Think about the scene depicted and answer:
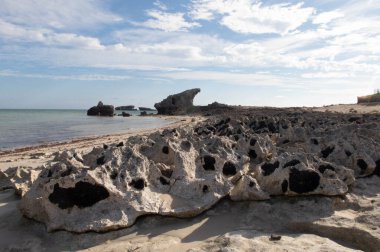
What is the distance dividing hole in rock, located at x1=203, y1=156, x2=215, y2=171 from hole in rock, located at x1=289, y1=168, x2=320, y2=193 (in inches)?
40.2

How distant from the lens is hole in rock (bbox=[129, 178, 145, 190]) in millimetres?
4457

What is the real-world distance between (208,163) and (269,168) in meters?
0.80

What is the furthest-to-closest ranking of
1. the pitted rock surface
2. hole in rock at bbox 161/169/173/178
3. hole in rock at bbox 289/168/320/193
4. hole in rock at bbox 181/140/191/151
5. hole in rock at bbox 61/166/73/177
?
hole in rock at bbox 181/140/191/151 < hole in rock at bbox 161/169/173/178 < hole in rock at bbox 289/168/320/193 < hole in rock at bbox 61/166/73/177 < the pitted rock surface

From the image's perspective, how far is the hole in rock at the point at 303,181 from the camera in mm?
4699

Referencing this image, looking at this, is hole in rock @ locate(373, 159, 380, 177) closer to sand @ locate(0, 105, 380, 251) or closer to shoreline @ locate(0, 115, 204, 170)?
sand @ locate(0, 105, 380, 251)

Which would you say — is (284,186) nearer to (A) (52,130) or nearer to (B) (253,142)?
(B) (253,142)

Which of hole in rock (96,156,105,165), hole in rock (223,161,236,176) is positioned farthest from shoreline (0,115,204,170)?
hole in rock (223,161,236,176)

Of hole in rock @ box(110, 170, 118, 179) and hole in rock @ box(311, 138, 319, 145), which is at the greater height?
hole in rock @ box(311, 138, 319, 145)

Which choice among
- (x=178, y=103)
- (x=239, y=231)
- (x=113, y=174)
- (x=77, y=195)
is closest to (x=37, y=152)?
(x=113, y=174)

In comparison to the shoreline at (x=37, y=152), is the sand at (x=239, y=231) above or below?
above

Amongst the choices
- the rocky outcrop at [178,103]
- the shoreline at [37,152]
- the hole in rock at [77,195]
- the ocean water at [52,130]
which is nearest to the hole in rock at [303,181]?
the hole in rock at [77,195]

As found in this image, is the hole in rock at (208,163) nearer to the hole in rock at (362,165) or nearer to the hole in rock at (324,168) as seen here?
the hole in rock at (324,168)

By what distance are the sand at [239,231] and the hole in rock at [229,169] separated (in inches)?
27.6

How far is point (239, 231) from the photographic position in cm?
404
